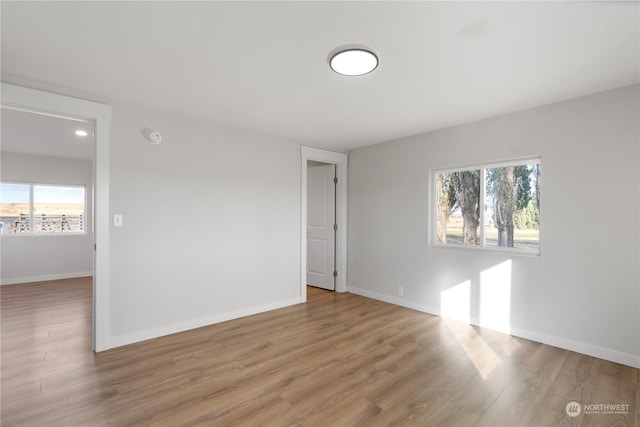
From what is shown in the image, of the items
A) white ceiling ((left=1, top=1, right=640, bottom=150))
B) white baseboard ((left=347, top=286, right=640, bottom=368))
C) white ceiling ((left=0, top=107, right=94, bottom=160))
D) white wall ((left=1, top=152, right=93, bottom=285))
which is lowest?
white baseboard ((left=347, top=286, right=640, bottom=368))

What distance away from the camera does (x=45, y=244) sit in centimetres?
592

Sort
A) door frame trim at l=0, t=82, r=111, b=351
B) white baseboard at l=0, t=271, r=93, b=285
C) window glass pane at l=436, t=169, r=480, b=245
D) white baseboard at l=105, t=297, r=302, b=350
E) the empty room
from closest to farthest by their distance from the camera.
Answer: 1. the empty room
2. door frame trim at l=0, t=82, r=111, b=351
3. white baseboard at l=105, t=297, r=302, b=350
4. window glass pane at l=436, t=169, r=480, b=245
5. white baseboard at l=0, t=271, r=93, b=285

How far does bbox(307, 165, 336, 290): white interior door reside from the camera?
5117mm

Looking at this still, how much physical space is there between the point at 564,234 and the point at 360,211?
2.60 metres

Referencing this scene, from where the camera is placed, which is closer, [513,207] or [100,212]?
[100,212]

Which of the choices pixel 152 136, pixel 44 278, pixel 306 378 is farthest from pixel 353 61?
pixel 44 278

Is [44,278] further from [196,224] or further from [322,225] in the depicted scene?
[322,225]

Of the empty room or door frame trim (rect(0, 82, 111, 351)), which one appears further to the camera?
door frame trim (rect(0, 82, 111, 351))

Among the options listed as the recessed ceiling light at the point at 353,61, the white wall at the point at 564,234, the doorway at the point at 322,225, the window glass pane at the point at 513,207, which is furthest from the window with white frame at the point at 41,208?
the window glass pane at the point at 513,207

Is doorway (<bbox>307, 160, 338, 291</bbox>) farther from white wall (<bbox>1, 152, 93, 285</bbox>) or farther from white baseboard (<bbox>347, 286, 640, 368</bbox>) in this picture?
white wall (<bbox>1, 152, 93, 285</bbox>)

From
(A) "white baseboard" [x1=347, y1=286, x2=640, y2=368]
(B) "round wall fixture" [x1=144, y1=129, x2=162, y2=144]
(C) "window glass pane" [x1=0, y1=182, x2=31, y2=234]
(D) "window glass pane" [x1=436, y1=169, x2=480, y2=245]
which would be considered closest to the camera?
(A) "white baseboard" [x1=347, y1=286, x2=640, y2=368]

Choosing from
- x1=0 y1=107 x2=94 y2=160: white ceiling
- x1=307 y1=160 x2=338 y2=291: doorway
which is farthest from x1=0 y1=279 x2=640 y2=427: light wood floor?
x1=0 y1=107 x2=94 y2=160: white ceiling

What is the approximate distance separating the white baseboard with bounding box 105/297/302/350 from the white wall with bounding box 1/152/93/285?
4.54 metres

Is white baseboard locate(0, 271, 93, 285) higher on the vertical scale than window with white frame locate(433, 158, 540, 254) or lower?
lower
